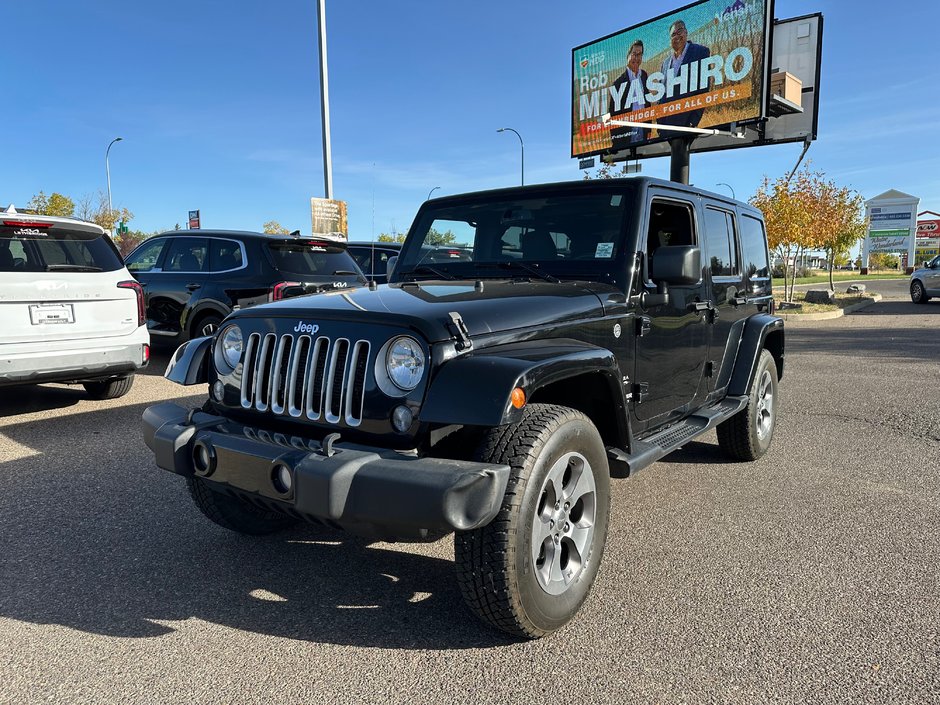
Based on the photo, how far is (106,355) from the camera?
6086 mm

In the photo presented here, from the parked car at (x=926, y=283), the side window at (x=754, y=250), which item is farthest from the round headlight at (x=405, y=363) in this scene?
the parked car at (x=926, y=283)

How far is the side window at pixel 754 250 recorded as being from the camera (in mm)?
5152

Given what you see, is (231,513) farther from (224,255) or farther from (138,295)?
(224,255)

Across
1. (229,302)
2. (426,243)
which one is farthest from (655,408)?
(229,302)

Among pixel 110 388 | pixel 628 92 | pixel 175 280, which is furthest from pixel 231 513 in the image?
pixel 628 92

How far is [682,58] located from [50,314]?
704 inches

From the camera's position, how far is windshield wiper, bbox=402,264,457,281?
3944 millimetres

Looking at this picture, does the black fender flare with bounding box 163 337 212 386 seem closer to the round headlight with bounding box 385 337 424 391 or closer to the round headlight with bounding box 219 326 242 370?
the round headlight with bounding box 219 326 242 370

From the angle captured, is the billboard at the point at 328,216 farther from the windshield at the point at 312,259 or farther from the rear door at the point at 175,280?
the windshield at the point at 312,259

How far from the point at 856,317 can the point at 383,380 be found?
18.8 metres

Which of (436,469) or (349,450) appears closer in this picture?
(436,469)

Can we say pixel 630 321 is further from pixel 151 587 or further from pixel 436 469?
pixel 151 587

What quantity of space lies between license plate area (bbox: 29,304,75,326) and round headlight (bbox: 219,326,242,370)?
3452 millimetres

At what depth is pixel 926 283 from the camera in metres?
21.9
